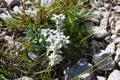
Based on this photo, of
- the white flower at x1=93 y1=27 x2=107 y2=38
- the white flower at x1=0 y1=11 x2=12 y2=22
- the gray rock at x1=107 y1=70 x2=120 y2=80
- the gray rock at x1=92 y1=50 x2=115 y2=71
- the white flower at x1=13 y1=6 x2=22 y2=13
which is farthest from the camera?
the white flower at x1=13 y1=6 x2=22 y2=13

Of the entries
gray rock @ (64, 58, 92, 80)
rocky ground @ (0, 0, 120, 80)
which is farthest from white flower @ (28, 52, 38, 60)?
gray rock @ (64, 58, 92, 80)

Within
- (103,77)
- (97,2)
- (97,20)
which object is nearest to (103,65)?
(103,77)

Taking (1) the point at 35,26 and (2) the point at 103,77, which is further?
(1) the point at 35,26

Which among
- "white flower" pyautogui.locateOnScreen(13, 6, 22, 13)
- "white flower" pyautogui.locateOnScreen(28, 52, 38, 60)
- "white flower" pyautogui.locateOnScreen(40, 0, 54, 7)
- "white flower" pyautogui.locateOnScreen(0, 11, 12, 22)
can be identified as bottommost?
"white flower" pyautogui.locateOnScreen(28, 52, 38, 60)

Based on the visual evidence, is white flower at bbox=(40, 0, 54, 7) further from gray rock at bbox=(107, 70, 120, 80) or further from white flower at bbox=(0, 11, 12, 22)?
gray rock at bbox=(107, 70, 120, 80)

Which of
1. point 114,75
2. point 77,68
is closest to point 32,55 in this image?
point 77,68

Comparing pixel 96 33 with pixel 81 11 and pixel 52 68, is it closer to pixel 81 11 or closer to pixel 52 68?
pixel 81 11

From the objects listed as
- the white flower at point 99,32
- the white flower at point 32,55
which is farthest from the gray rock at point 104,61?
the white flower at point 32,55

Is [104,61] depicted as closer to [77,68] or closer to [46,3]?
[77,68]

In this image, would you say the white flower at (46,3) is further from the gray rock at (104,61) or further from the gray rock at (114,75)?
the gray rock at (114,75)
